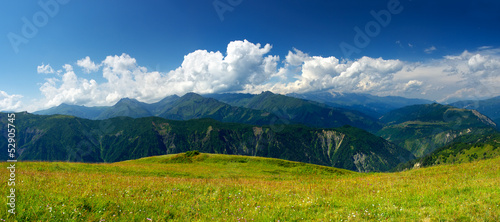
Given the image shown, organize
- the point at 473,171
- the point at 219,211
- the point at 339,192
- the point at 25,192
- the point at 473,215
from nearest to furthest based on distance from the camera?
1. the point at 473,215
2. the point at 25,192
3. the point at 219,211
4. the point at 339,192
5. the point at 473,171

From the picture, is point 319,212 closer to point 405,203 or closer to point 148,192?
point 405,203

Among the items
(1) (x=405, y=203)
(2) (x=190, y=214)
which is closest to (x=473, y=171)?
(1) (x=405, y=203)

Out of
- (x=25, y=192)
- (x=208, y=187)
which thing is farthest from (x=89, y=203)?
(x=208, y=187)

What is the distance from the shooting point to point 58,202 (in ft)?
26.3

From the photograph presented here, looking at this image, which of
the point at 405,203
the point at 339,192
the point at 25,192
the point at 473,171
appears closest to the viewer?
the point at 25,192

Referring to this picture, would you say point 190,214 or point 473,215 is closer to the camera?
point 473,215

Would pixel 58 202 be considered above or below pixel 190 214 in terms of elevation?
above

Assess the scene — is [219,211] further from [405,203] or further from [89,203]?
[405,203]

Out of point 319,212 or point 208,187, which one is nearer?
point 319,212

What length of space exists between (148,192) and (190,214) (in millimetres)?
3406

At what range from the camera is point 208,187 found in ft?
43.2

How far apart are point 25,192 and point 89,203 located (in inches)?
117

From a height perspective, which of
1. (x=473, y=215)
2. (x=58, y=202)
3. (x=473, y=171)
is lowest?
(x=473, y=171)

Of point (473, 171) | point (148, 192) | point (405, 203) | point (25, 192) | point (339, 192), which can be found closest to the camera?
point (25, 192)
